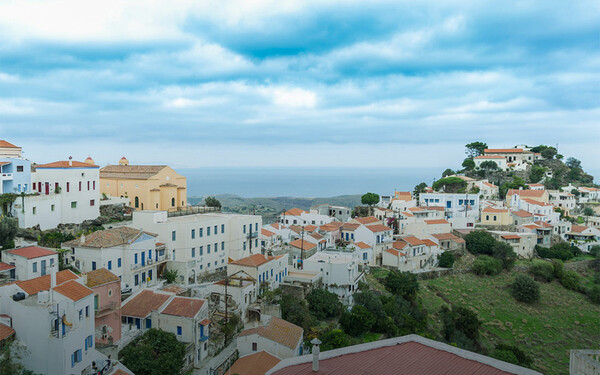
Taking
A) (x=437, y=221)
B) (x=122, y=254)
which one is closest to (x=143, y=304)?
(x=122, y=254)

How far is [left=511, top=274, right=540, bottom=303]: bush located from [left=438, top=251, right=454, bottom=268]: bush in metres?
6.08

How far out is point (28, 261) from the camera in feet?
65.0

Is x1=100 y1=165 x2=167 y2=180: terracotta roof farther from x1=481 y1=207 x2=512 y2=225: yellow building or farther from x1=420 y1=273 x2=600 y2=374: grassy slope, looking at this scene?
x1=481 y1=207 x2=512 y2=225: yellow building

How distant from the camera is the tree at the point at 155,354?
1611cm

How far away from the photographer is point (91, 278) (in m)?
18.5

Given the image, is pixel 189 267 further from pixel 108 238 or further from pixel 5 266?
pixel 5 266

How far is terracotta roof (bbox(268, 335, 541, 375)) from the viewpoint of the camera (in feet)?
26.5

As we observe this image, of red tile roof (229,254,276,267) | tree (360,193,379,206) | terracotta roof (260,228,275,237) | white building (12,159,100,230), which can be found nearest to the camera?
red tile roof (229,254,276,267)

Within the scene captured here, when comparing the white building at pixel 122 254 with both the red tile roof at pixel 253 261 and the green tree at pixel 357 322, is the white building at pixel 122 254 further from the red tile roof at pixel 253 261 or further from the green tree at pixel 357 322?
the green tree at pixel 357 322

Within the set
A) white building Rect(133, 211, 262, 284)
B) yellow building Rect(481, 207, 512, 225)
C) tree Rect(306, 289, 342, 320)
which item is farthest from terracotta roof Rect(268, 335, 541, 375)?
yellow building Rect(481, 207, 512, 225)

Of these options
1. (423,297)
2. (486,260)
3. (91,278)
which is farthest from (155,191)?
(486,260)

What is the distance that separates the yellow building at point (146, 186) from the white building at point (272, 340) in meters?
18.8

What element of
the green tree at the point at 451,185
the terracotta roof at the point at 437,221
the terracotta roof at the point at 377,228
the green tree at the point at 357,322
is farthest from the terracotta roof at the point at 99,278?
the green tree at the point at 451,185

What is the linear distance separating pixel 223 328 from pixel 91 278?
662 cm
